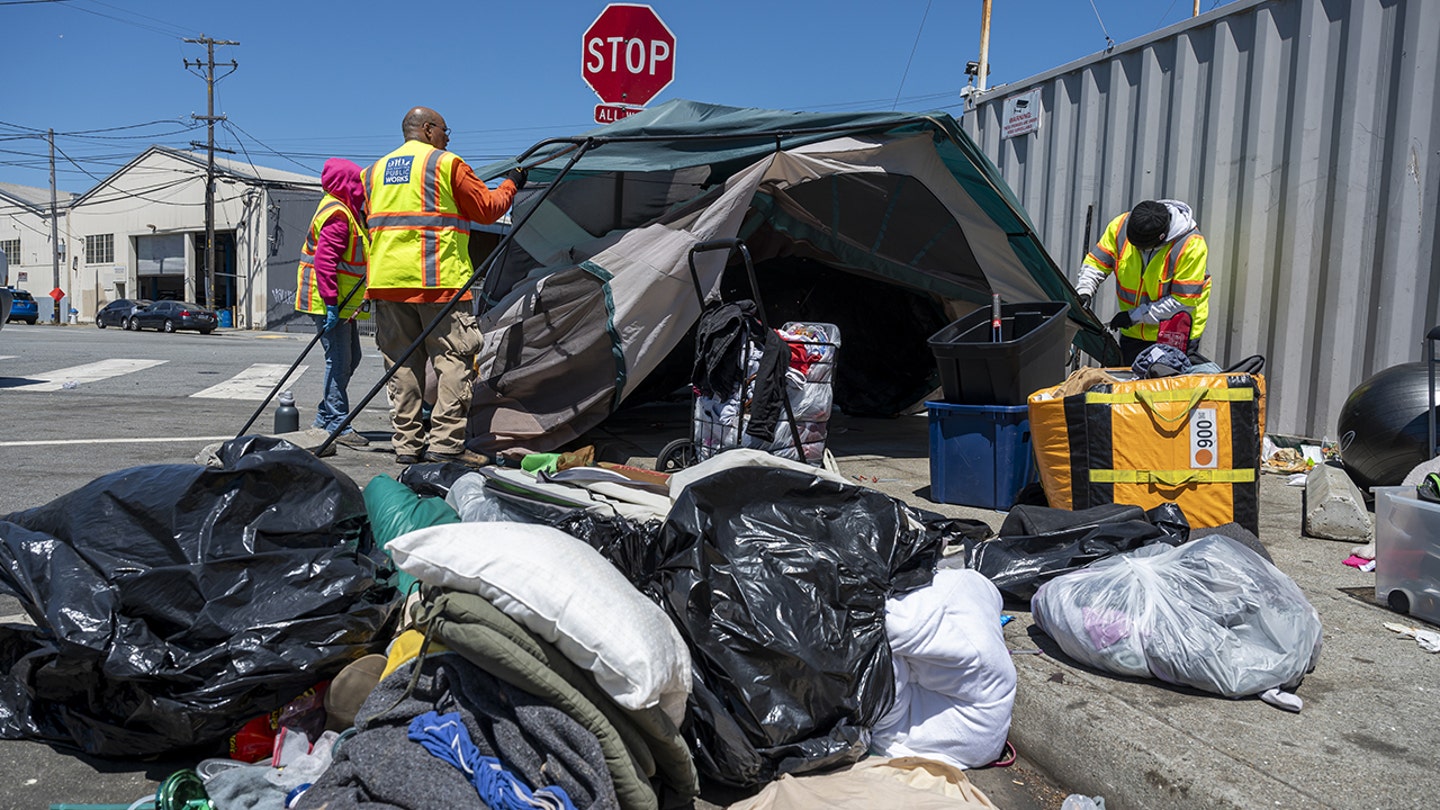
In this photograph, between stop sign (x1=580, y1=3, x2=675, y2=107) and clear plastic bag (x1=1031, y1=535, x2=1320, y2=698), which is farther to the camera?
stop sign (x1=580, y1=3, x2=675, y2=107)

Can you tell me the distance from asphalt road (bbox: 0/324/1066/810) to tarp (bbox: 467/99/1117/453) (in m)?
0.70

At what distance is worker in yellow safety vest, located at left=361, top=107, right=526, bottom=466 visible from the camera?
4996 mm

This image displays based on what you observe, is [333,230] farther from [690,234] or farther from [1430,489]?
[1430,489]

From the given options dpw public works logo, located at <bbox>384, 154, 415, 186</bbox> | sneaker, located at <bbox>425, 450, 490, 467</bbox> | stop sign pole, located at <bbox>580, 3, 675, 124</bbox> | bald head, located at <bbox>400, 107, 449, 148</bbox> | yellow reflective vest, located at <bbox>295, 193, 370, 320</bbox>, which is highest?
stop sign pole, located at <bbox>580, 3, 675, 124</bbox>

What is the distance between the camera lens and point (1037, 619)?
284cm

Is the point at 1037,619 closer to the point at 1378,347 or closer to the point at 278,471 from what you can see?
the point at 278,471

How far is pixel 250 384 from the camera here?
400 inches

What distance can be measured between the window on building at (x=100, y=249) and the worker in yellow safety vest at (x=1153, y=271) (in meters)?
48.1

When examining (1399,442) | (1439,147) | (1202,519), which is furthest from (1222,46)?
(1202,519)

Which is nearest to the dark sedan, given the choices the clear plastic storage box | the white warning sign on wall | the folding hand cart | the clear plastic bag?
the white warning sign on wall

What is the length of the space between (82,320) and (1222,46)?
4976 centimetres

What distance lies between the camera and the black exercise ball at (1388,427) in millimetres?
4445

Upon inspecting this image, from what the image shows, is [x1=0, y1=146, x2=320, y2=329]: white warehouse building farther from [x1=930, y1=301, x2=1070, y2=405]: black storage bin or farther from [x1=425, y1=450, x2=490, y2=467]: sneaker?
[x1=930, y1=301, x2=1070, y2=405]: black storage bin

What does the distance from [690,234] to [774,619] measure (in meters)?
3.34
